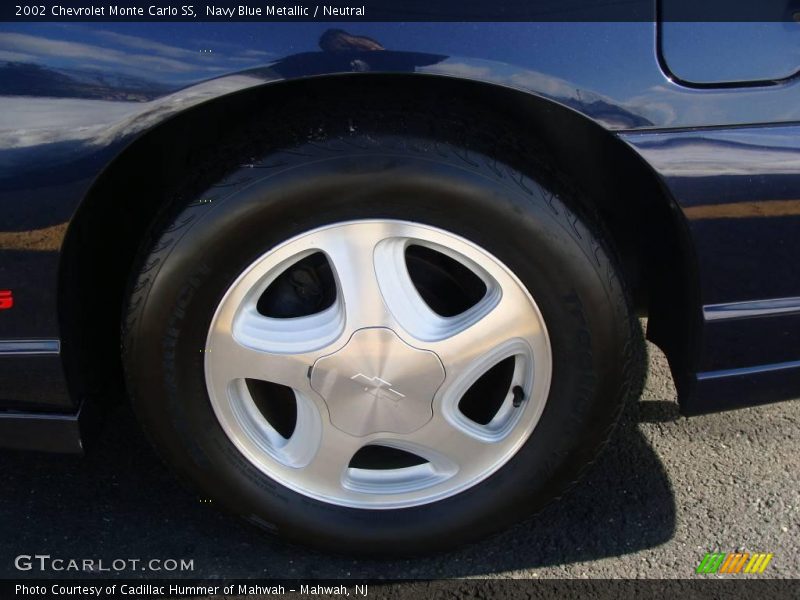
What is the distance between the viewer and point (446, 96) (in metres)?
1.83

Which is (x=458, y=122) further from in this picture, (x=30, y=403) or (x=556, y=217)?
(x=30, y=403)

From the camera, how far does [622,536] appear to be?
2.13 metres

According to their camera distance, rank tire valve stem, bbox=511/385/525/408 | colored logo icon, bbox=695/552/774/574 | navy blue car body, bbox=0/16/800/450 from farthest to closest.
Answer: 1. colored logo icon, bbox=695/552/774/574
2. tire valve stem, bbox=511/385/525/408
3. navy blue car body, bbox=0/16/800/450

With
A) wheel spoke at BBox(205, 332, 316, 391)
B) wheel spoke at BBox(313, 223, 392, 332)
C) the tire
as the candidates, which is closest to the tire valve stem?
the tire

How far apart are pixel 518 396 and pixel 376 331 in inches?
13.9

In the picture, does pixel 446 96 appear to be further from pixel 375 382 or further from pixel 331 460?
pixel 331 460

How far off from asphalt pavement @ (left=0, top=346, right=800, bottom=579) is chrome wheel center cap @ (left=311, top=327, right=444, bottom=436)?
1.30 feet

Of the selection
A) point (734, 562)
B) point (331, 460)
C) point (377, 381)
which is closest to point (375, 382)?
point (377, 381)

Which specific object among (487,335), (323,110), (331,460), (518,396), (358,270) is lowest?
(331,460)

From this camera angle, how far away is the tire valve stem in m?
1.93

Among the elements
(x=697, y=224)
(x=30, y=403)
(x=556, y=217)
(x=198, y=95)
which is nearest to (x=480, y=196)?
(x=556, y=217)

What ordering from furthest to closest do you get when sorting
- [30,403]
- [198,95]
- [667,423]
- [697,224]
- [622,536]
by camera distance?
[667,423] < [622,536] < [30,403] < [697,224] < [198,95]

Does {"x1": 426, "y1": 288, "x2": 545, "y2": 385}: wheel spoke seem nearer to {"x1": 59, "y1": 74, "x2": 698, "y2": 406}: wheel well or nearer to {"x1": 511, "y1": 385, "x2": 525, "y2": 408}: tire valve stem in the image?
{"x1": 511, "y1": 385, "x2": 525, "y2": 408}: tire valve stem

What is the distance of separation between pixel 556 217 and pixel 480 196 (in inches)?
6.3
